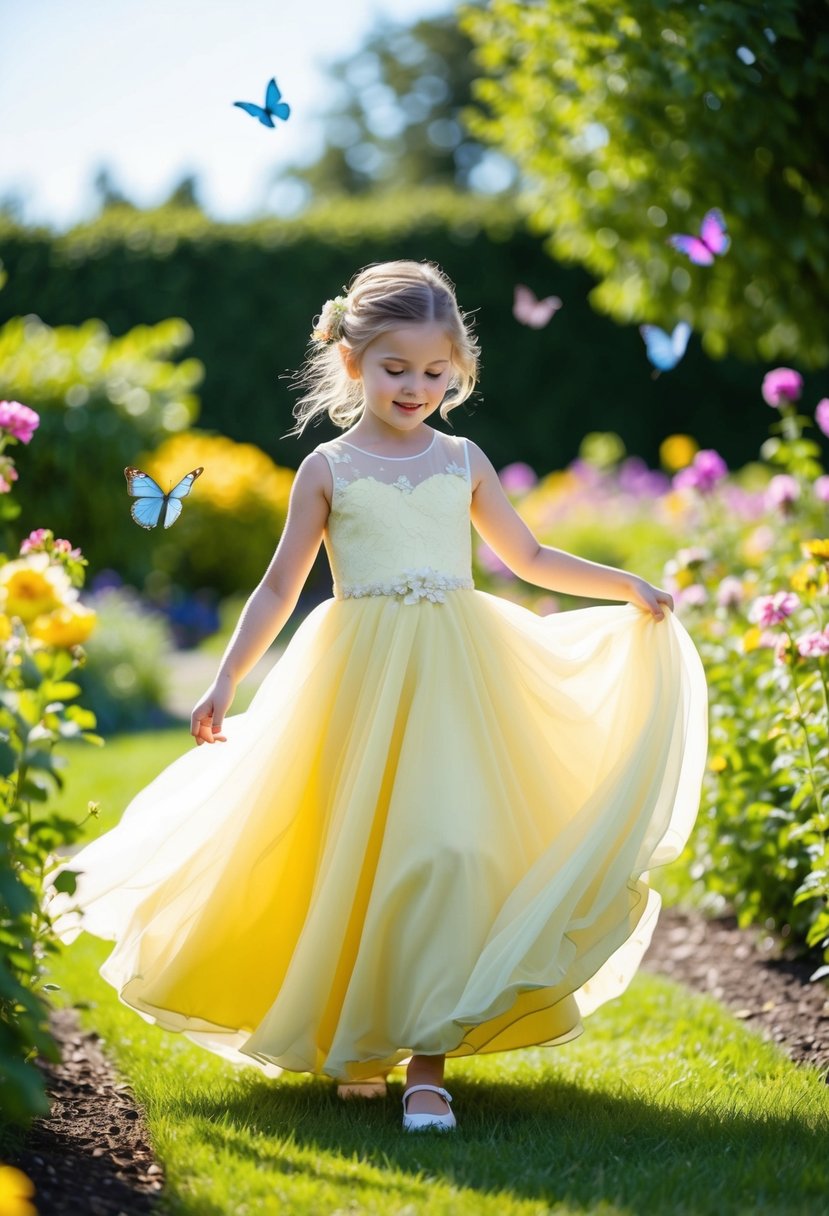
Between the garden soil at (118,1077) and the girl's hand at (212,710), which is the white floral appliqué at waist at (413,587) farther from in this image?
the garden soil at (118,1077)

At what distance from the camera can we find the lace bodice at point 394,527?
8.85 ft

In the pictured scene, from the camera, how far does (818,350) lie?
5469 mm

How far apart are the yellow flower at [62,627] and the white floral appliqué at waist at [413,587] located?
0.82 metres

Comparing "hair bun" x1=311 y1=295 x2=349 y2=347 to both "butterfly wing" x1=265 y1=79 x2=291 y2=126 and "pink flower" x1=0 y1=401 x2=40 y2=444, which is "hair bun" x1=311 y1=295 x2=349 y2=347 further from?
"pink flower" x1=0 y1=401 x2=40 y2=444

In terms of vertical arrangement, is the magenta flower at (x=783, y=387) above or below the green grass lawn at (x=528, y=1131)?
above

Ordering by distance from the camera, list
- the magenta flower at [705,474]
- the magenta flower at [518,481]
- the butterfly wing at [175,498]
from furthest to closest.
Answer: the magenta flower at [518,481] < the magenta flower at [705,474] < the butterfly wing at [175,498]

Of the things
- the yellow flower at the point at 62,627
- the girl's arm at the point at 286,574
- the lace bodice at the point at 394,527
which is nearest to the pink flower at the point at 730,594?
the lace bodice at the point at 394,527

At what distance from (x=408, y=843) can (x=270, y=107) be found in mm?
1587

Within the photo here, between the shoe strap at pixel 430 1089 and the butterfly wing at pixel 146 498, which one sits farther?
the butterfly wing at pixel 146 498

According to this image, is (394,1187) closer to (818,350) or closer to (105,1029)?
(105,1029)

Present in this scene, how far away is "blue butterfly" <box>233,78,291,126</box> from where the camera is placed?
2.85 m

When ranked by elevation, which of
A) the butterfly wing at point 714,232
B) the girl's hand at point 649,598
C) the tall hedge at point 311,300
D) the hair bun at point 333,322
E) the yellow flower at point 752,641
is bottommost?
the tall hedge at point 311,300

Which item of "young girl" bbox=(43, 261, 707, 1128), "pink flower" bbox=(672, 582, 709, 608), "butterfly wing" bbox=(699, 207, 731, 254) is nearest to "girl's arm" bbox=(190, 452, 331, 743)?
"young girl" bbox=(43, 261, 707, 1128)

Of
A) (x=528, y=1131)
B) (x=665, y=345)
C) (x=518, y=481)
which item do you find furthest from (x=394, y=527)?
(x=518, y=481)
